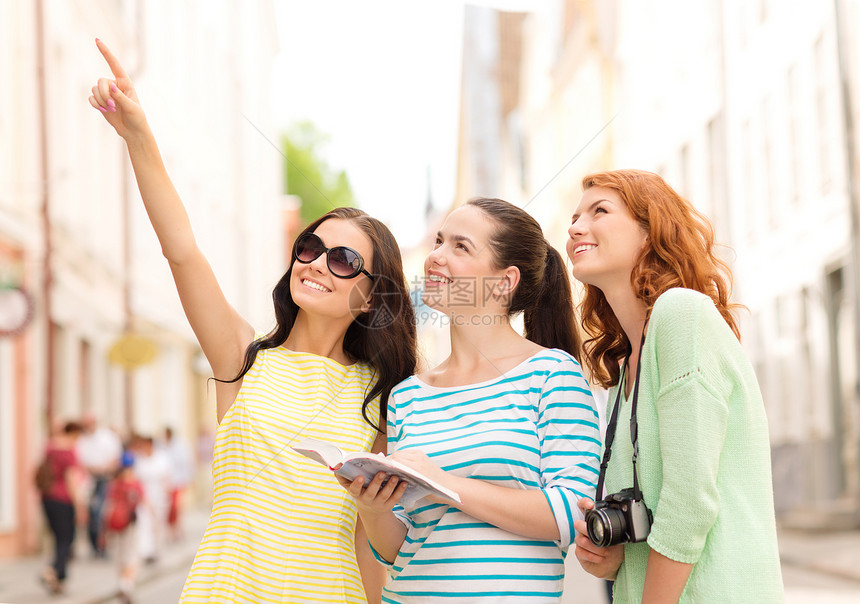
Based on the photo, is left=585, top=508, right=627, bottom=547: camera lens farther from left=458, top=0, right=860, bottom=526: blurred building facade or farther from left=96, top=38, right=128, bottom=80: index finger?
left=458, top=0, right=860, bottom=526: blurred building facade

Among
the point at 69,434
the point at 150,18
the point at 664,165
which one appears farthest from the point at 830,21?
the point at 69,434

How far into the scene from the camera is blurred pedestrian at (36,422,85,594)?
942 centimetres

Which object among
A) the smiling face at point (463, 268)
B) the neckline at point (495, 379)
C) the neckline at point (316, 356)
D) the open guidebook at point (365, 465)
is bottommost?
the open guidebook at point (365, 465)

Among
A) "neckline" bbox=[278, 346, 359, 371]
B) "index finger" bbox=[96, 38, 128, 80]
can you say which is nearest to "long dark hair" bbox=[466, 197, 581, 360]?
"neckline" bbox=[278, 346, 359, 371]

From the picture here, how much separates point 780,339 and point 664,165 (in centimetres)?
604

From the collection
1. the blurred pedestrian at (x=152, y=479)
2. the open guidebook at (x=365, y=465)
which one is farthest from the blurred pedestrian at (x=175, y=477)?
the open guidebook at (x=365, y=465)

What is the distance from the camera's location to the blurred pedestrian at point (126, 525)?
29.1 feet

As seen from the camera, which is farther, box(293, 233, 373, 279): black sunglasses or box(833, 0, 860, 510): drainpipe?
box(833, 0, 860, 510): drainpipe

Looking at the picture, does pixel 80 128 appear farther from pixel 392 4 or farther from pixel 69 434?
pixel 392 4

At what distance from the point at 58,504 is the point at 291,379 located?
8.21 m

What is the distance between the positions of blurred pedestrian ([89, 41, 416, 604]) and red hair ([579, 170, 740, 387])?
68 centimetres

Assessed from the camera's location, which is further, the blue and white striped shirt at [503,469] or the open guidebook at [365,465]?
the blue and white striped shirt at [503,469]

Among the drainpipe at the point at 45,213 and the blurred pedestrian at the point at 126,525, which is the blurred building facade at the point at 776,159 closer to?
the blurred pedestrian at the point at 126,525

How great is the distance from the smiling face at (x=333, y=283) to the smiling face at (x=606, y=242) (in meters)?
0.58
